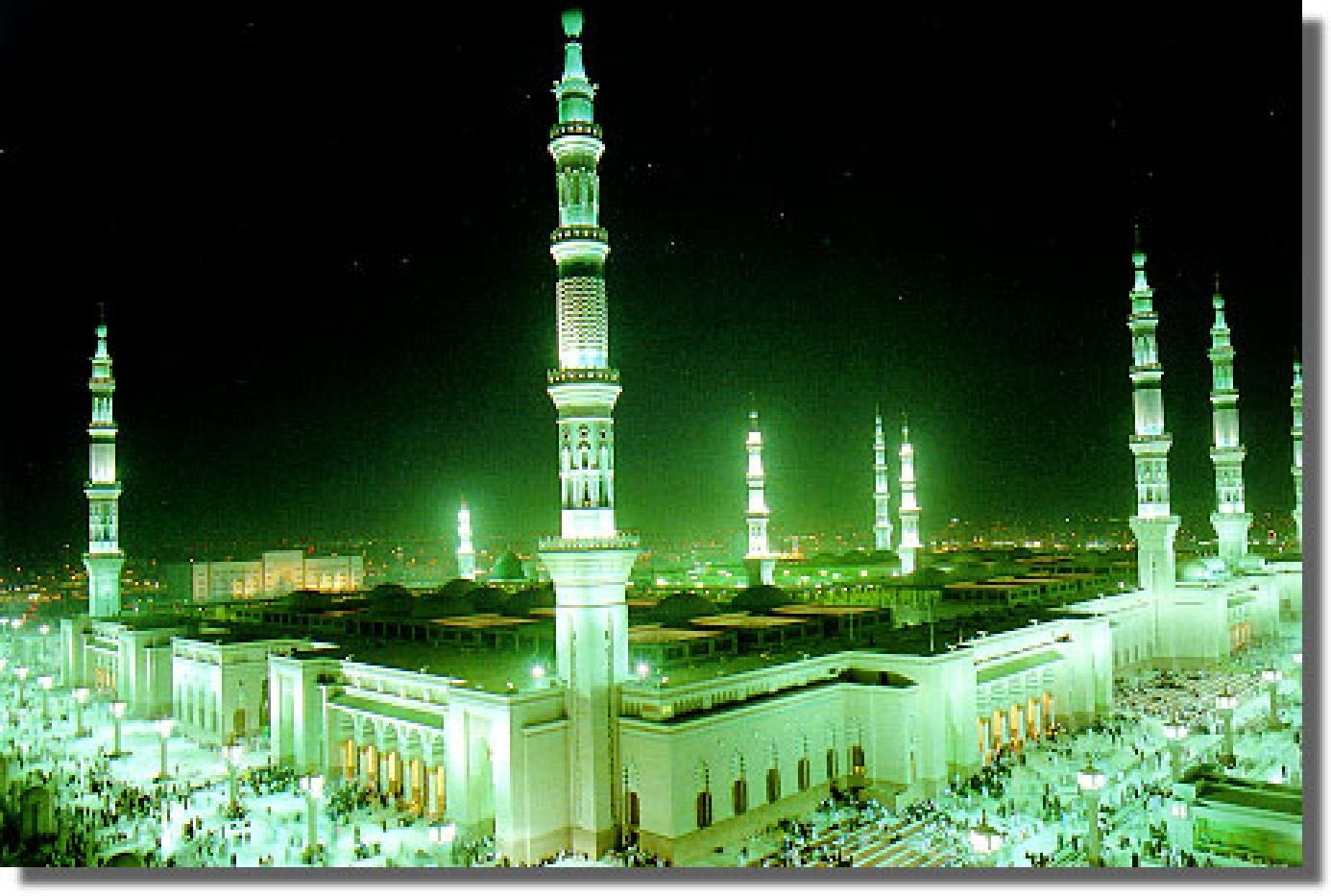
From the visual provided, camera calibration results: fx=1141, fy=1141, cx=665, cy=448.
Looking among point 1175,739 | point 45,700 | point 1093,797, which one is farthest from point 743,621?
point 45,700

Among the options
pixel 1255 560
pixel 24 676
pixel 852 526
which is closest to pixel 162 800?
pixel 24 676

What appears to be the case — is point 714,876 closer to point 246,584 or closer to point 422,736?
point 422,736

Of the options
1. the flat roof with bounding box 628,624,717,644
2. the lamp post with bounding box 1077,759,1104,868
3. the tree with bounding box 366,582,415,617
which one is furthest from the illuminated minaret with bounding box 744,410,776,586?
the lamp post with bounding box 1077,759,1104,868

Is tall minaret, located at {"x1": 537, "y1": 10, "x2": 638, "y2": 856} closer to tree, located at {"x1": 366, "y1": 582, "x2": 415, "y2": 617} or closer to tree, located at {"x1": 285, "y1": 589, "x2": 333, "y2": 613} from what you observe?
tree, located at {"x1": 366, "y1": 582, "x2": 415, "y2": 617}

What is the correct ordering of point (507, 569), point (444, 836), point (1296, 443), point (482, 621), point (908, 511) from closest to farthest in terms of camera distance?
point (444, 836), point (482, 621), point (1296, 443), point (908, 511), point (507, 569)

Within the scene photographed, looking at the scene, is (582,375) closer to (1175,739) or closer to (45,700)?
(1175,739)

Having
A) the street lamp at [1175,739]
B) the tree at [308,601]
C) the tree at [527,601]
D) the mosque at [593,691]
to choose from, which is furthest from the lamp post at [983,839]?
the tree at [308,601]
